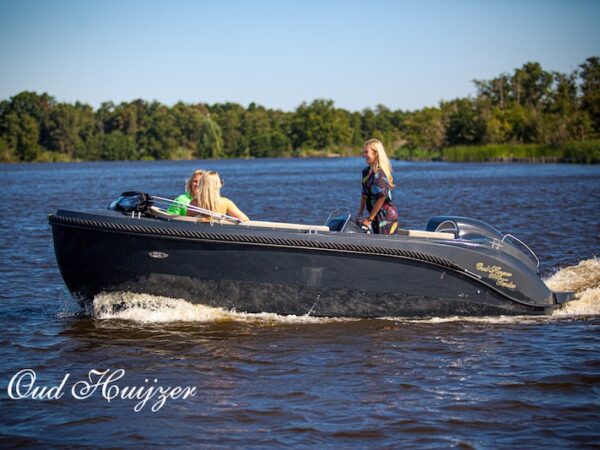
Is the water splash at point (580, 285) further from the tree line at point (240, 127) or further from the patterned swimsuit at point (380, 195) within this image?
the tree line at point (240, 127)

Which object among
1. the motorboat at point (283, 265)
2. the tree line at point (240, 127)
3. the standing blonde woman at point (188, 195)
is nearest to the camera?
the motorboat at point (283, 265)

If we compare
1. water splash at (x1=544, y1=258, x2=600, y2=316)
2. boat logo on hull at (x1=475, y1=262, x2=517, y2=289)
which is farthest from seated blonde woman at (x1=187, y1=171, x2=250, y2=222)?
water splash at (x1=544, y1=258, x2=600, y2=316)

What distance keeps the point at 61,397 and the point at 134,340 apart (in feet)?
5.33

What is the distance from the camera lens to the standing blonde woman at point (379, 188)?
8430 millimetres

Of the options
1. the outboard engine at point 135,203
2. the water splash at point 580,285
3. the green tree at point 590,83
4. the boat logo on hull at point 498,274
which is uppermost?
the green tree at point 590,83

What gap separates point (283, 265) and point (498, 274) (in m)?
2.17

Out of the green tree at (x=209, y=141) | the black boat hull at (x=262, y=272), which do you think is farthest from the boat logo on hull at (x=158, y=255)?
the green tree at (x=209, y=141)

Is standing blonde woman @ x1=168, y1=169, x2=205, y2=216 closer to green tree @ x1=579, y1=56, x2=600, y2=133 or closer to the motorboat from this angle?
the motorboat

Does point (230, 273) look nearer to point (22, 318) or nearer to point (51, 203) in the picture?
point (22, 318)

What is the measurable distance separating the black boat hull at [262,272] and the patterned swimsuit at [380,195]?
513mm

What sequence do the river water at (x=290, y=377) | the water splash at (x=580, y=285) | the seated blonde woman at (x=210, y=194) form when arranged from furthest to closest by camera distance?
the water splash at (x=580, y=285) → the seated blonde woman at (x=210, y=194) → the river water at (x=290, y=377)

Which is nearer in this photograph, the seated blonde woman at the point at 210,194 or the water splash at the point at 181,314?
the seated blonde woman at the point at 210,194

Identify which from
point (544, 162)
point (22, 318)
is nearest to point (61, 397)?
point (22, 318)

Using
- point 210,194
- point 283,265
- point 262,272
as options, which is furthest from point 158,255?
point 283,265
